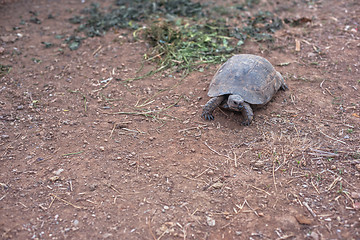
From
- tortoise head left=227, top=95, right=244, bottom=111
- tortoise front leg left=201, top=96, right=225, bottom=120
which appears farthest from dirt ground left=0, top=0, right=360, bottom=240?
tortoise head left=227, top=95, right=244, bottom=111

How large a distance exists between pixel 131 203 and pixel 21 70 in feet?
12.5

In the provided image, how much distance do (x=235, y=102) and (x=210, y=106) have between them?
390 millimetres

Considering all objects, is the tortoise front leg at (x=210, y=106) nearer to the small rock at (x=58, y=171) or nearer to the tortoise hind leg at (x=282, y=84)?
the tortoise hind leg at (x=282, y=84)

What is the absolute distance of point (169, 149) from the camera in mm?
3965

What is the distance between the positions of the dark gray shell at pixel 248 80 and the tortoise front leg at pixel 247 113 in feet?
0.34

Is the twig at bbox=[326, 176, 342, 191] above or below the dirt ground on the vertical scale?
below

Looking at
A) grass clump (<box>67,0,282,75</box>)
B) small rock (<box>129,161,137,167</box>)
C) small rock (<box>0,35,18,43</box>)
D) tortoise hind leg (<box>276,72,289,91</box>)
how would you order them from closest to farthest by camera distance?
small rock (<box>129,161,137,167</box>) < tortoise hind leg (<box>276,72,289,91</box>) < grass clump (<box>67,0,282,75</box>) < small rock (<box>0,35,18,43</box>)

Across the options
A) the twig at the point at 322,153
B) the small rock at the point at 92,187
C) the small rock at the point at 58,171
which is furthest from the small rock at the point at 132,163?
the twig at the point at 322,153

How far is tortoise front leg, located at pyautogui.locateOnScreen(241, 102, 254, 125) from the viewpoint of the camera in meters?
4.24

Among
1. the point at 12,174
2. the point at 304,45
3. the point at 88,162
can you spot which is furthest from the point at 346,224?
the point at 304,45

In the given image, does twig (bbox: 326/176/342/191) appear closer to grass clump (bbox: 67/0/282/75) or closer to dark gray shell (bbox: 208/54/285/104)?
dark gray shell (bbox: 208/54/285/104)

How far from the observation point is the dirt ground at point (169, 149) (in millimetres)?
3088

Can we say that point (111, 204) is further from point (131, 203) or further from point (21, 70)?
point (21, 70)

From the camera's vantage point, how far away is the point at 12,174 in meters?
3.60
